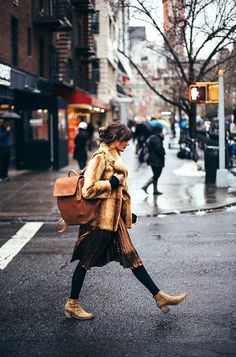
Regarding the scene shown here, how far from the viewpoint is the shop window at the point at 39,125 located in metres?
22.7

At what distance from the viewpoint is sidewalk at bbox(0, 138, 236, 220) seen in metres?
12.2

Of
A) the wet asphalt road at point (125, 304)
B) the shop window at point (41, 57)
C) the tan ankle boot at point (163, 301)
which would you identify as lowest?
the wet asphalt road at point (125, 304)

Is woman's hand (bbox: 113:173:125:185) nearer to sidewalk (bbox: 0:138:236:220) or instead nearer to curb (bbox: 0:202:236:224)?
curb (bbox: 0:202:236:224)

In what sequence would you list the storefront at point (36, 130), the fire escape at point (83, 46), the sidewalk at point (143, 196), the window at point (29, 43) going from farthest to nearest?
1. the fire escape at point (83, 46)
2. the window at point (29, 43)
3. the storefront at point (36, 130)
4. the sidewalk at point (143, 196)

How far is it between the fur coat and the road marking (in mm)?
2684

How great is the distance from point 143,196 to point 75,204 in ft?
30.5

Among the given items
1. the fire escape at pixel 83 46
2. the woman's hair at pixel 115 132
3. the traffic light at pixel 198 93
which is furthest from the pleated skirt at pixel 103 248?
the fire escape at pixel 83 46

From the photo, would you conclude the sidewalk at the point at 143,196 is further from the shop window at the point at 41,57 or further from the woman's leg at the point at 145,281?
the shop window at the point at 41,57

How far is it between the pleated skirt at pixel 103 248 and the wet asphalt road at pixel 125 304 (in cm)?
53

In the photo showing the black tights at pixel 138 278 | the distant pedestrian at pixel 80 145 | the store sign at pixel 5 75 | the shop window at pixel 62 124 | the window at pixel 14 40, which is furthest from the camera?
the shop window at pixel 62 124

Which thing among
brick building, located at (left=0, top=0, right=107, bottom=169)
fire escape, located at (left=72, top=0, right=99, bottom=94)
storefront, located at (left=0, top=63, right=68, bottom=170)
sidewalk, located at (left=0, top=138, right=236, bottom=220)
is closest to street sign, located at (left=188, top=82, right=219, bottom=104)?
sidewalk, located at (left=0, top=138, right=236, bottom=220)

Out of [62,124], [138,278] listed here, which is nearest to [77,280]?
[138,278]

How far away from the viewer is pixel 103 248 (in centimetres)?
530

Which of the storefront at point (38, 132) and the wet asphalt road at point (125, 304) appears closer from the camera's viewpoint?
the wet asphalt road at point (125, 304)
